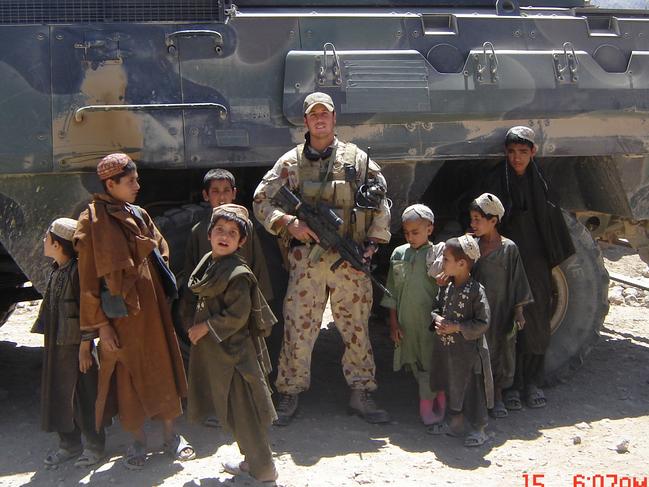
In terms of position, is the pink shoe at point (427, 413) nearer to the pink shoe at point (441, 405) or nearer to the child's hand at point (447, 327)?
the pink shoe at point (441, 405)

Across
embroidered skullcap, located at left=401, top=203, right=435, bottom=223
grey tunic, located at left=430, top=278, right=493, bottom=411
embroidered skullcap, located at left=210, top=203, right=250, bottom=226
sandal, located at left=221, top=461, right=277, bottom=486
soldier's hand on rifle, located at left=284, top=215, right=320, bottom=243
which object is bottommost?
sandal, located at left=221, top=461, right=277, bottom=486

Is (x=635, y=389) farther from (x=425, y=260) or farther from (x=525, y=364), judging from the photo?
(x=425, y=260)

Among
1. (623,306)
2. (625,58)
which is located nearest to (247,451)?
(625,58)

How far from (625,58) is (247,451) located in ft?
10.5

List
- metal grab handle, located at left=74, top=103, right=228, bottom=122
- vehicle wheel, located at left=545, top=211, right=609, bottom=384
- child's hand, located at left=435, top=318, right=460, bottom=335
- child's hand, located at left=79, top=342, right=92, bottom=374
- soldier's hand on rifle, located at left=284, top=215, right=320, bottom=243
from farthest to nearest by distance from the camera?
vehicle wheel, located at left=545, top=211, right=609, bottom=384 < metal grab handle, located at left=74, top=103, right=228, bottom=122 < soldier's hand on rifle, located at left=284, top=215, right=320, bottom=243 < child's hand, located at left=435, top=318, right=460, bottom=335 < child's hand, located at left=79, top=342, right=92, bottom=374

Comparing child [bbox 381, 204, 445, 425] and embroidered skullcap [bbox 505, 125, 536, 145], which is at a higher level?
embroidered skullcap [bbox 505, 125, 536, 145]

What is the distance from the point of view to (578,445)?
166 inches

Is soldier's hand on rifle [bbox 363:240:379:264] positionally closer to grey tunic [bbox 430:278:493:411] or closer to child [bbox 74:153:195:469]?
grey tunic [bbox 430:278:493:411]

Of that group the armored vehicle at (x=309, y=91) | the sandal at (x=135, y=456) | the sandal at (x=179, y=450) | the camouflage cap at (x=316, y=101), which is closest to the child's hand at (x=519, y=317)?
the armored vehicle at (x=309, y=91)

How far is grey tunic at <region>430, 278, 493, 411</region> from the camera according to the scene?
409 cm

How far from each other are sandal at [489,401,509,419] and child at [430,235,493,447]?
1.27 ft

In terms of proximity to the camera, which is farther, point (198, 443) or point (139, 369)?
point (198, 443)

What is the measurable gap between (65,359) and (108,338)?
312 millimetres

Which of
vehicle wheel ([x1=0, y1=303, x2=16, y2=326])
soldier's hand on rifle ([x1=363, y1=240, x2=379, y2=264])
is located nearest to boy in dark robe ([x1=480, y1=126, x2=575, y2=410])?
soldier's hand on rifle ([x1=363, y1=240, x2=379, y2=264])
